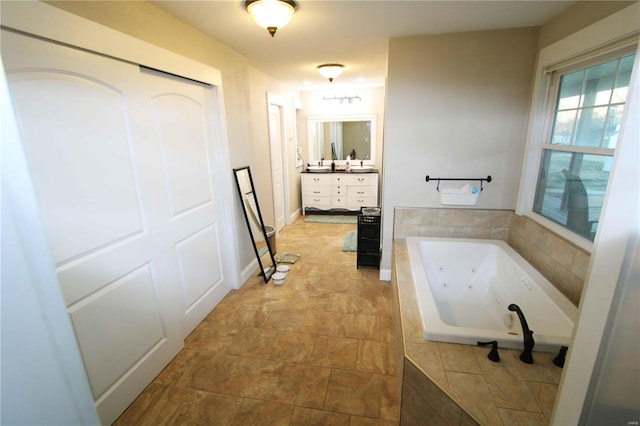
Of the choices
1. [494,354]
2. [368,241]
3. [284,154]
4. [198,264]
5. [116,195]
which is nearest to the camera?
[494,354]

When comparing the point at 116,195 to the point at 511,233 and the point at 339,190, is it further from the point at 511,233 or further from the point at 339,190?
the point at 339,190

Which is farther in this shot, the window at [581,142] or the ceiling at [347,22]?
the ceiling at [347,22]

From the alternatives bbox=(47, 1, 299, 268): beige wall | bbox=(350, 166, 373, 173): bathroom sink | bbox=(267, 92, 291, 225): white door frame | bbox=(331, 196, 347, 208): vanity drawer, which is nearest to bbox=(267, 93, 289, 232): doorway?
bbox=(267, 92, 291, 225): white door frame

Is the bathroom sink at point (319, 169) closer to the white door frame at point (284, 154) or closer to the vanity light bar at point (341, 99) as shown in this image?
the white door frame at point (284, 154)

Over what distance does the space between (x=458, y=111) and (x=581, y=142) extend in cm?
93

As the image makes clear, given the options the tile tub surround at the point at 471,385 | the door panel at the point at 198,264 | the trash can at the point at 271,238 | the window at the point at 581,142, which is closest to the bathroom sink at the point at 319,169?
the trash can at the point at 271,238

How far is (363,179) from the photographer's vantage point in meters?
5.38

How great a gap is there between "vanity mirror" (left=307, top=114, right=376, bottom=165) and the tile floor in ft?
10.9

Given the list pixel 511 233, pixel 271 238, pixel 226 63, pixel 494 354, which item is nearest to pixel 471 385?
pixel 494 354

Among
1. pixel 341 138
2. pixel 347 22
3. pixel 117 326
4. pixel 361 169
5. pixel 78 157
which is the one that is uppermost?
pixel 347 22

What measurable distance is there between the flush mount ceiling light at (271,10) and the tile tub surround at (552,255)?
92.6 inches

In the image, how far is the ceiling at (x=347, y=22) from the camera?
1.89 metres

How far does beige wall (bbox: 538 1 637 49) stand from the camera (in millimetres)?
1632

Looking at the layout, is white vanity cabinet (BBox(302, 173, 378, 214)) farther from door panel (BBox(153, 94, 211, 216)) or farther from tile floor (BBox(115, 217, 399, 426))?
door panel (BBox(153, 94, 211, 216))
